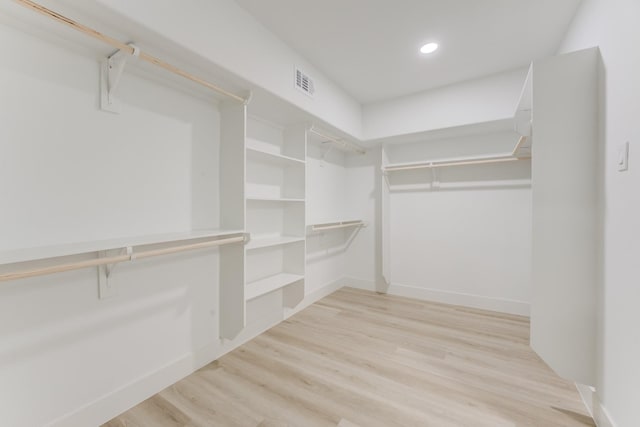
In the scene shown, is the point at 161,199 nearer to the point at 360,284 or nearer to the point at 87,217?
the point at 87,217

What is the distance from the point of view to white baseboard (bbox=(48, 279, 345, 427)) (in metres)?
1.39

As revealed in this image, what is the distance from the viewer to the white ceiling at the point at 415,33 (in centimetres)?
181

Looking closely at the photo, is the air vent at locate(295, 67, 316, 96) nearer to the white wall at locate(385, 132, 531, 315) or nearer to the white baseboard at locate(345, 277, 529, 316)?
the white wall at locate(385, 132, 531, 315)

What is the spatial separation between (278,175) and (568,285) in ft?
7.67

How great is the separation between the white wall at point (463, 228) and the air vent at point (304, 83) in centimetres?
161

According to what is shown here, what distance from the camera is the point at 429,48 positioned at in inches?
90.0

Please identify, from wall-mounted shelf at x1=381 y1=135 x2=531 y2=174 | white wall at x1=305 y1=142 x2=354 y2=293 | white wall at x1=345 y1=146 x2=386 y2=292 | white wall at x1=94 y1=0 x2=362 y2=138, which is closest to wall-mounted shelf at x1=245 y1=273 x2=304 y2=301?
white wall at x1=305 y1=142 x2=354 y2=293

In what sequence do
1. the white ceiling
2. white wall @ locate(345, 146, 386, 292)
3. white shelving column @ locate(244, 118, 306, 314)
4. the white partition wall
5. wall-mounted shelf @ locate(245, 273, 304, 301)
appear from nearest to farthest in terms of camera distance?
the white partition wall, the white ceiling, wall-mounted shelf @ locate(245, 273, 304, 301), white shelving column @ locate(244, 118, 306, 314), white wall @ locate(345, 146, 386, 292)

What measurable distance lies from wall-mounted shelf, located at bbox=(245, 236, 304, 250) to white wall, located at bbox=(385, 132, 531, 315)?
1661 millimetres

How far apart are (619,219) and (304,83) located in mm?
2242

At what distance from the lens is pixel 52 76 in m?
1.30

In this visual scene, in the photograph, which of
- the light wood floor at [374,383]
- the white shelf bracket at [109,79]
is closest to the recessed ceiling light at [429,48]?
the white shelf bracket at [109,79]

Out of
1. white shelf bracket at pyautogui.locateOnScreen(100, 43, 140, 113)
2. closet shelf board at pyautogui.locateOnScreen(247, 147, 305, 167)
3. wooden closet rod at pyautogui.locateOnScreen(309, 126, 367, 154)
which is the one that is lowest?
closet shelf board at pyautogui.locateOnScreen(247, 147, 305, 167)

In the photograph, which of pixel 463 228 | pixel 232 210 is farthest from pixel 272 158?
pixel 463 228
